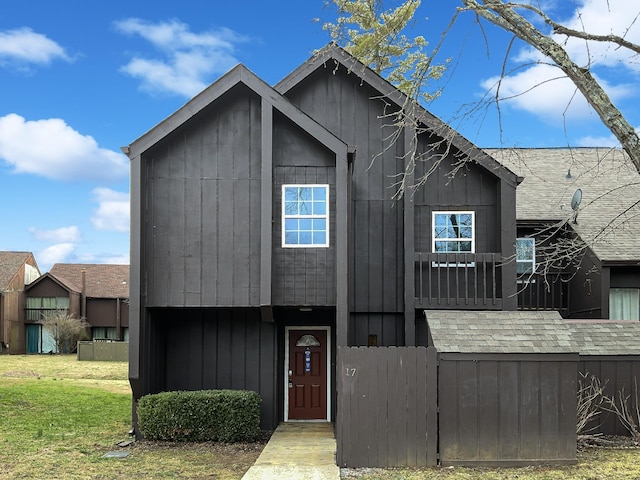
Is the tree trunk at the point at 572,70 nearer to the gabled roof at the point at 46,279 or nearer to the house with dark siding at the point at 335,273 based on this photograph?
the house with dark siding at the point at 335,273

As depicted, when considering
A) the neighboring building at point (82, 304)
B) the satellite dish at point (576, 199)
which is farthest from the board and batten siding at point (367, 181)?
the neighboring building at point (82, 304)

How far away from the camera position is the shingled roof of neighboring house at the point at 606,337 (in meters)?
14.2

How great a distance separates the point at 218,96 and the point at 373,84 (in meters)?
3.65

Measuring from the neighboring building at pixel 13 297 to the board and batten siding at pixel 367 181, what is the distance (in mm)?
35807

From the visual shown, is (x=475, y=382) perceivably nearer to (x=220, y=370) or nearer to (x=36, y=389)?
(x=220, y=370)

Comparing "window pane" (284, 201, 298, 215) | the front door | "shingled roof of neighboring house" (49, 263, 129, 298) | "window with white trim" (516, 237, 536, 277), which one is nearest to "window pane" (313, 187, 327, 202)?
"window pane" (284, 201, 298, 215)

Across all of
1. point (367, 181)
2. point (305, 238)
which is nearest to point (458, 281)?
point (367, 181)

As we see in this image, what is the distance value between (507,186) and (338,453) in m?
7.34

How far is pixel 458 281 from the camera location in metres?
15.9

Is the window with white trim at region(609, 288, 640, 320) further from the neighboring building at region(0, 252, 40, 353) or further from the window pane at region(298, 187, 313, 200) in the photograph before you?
the neighboring building at region(0, 252, 40, 353)

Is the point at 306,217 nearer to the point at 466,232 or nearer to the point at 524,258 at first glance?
the point at 466,232

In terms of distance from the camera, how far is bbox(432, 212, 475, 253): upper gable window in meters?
16.5

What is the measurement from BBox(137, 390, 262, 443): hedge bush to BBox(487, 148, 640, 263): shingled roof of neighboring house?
877 cm

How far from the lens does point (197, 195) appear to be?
48.0ft
